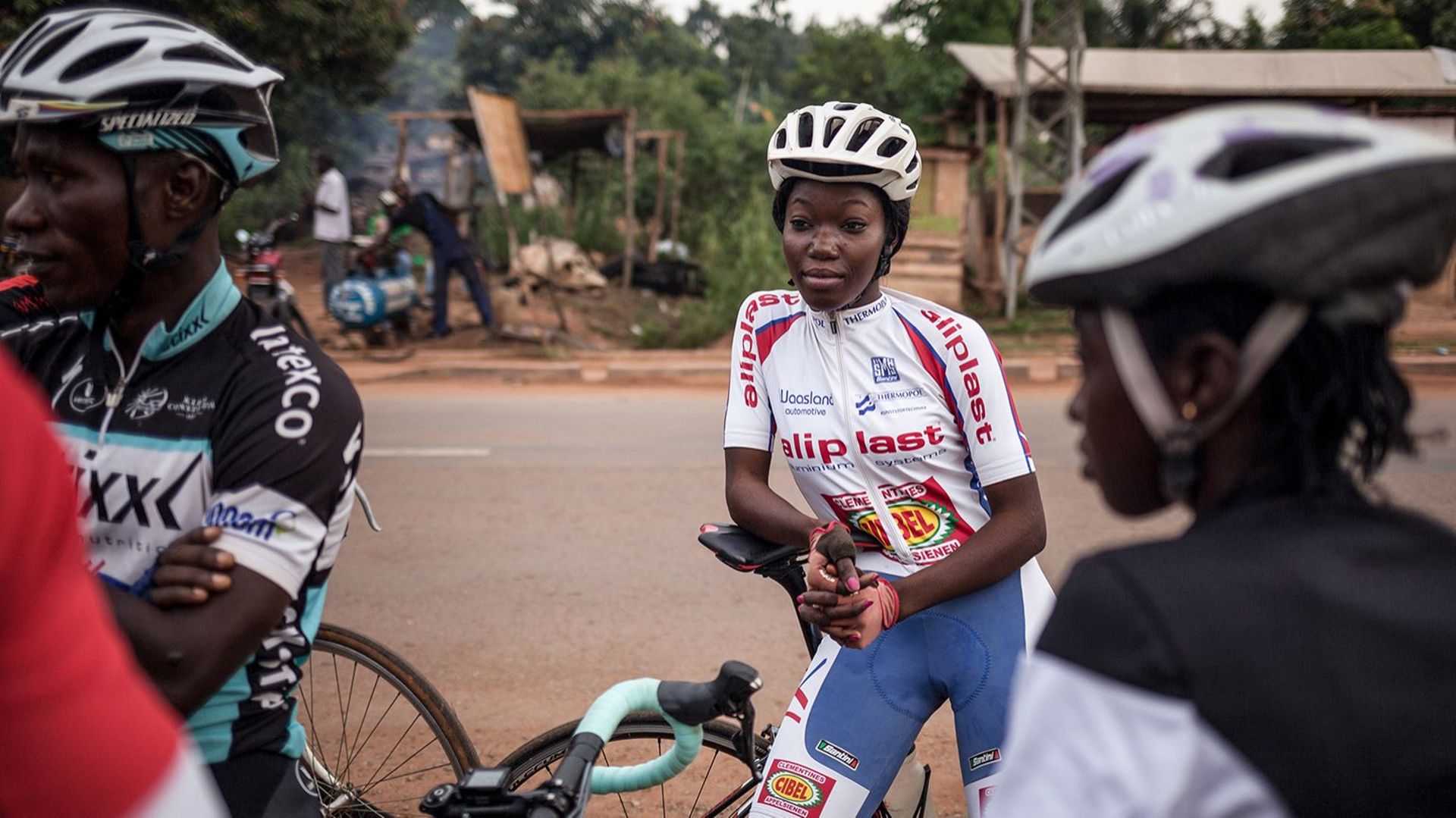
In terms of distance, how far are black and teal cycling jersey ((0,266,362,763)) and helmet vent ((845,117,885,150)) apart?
4.18ft

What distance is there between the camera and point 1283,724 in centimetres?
109

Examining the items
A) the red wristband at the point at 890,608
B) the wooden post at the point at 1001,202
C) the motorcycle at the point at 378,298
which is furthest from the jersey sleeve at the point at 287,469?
the wooden post at the point at 1001,202

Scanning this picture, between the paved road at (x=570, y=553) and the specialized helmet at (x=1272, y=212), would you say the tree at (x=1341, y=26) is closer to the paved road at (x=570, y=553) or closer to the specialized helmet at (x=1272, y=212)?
the paved road at (x=570, y=553)

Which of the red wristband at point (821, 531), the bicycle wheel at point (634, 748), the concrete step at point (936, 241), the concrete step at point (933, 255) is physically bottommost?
the concrete step at point (933, 255)

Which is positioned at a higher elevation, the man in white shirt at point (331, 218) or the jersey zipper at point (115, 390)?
the jersey zipper at point (115, 390)

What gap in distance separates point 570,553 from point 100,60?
198 inches

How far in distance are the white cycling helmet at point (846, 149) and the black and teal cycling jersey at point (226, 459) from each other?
1.21m

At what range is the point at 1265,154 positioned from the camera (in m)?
1.23

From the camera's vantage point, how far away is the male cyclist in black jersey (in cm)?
185

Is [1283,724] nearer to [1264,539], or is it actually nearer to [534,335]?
[1264,539]

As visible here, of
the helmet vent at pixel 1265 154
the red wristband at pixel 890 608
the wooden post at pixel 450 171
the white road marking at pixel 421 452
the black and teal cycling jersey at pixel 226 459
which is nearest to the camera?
the helmet vent at pixel 1265 154

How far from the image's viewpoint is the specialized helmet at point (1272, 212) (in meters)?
1.17

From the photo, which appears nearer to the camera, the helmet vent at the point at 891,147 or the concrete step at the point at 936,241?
the helmet vent at the point at 891,147

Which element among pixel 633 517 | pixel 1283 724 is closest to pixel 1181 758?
pixel 1283 724
